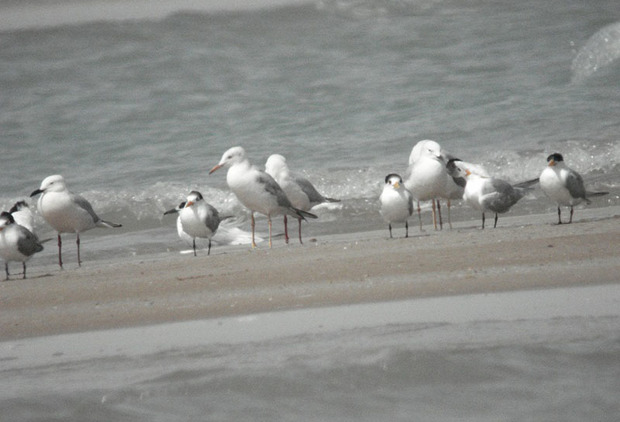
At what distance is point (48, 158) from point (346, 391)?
39.3 feet

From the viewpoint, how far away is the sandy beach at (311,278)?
527cm

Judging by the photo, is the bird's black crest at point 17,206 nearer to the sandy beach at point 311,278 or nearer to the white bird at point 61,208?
the white bird at point 61,208

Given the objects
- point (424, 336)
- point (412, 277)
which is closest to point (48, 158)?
point (412, 277)

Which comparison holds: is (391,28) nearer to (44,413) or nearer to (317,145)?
(317,145)

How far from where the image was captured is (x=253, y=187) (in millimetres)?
8945

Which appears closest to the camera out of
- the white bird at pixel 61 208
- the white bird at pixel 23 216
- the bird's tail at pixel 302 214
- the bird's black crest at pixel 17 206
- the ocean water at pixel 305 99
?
the white bird at pixel 61 208

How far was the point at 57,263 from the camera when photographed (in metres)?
9.18

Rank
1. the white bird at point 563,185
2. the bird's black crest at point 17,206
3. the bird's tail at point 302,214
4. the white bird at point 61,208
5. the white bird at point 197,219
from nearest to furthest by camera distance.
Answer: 1. the white bird at point 563,185
2. the white bird at point 197,219
3. the white bird at point 61,208
4. the bird's tail at point 302,214
5. the bird's black crest at point 17,206

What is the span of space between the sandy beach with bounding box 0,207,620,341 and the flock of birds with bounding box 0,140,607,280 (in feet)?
2.78

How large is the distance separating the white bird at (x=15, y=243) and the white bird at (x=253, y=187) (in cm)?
186

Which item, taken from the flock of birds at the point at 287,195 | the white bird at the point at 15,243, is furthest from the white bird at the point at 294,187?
the white bird at the point at 15,243

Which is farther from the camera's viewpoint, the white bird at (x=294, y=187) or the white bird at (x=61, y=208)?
the white bird at (x=294, y=187)

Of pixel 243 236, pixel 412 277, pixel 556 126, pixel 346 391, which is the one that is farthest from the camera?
pixel 556 126

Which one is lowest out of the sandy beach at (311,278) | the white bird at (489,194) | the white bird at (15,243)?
the sandy beach at (311,278)
